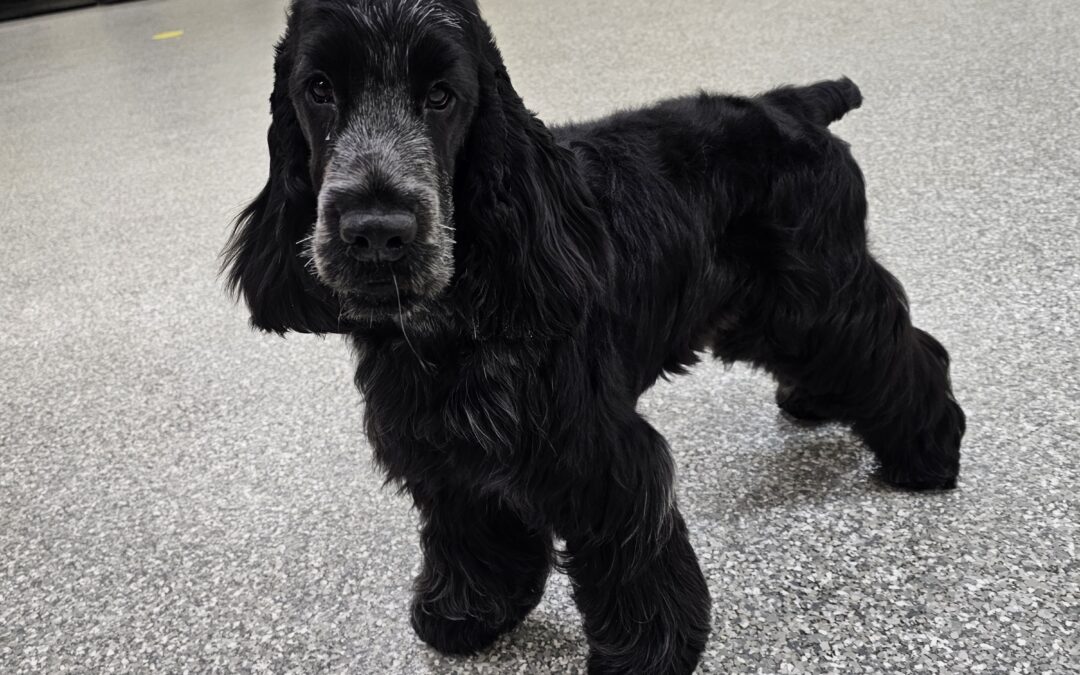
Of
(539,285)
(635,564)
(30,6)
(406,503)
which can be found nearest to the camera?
(539,285)

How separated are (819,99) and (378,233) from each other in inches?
31.7

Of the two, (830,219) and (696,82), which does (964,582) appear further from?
(696,82)

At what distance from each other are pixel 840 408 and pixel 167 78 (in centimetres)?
407

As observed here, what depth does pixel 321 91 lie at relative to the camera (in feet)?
3.02

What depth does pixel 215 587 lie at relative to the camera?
1.39 meters

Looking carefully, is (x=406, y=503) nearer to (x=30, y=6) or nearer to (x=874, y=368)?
(x=874, y=368)

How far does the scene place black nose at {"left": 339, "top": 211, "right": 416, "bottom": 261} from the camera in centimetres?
86

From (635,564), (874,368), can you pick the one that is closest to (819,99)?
(874,368)

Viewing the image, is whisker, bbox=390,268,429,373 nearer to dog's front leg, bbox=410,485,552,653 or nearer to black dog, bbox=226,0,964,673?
black dog, bbox=226,0,964,673

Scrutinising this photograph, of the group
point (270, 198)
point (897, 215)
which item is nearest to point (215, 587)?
point (270, 198)

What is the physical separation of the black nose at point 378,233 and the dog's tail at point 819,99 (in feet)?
2.33

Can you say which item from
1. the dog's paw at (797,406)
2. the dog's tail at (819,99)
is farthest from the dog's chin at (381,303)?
the dog's paw at (797,406)

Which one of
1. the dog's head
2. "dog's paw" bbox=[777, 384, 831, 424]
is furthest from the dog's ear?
"dog's paw" bbox=[777, 384, 831, 424]

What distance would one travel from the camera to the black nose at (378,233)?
858 millimetres
